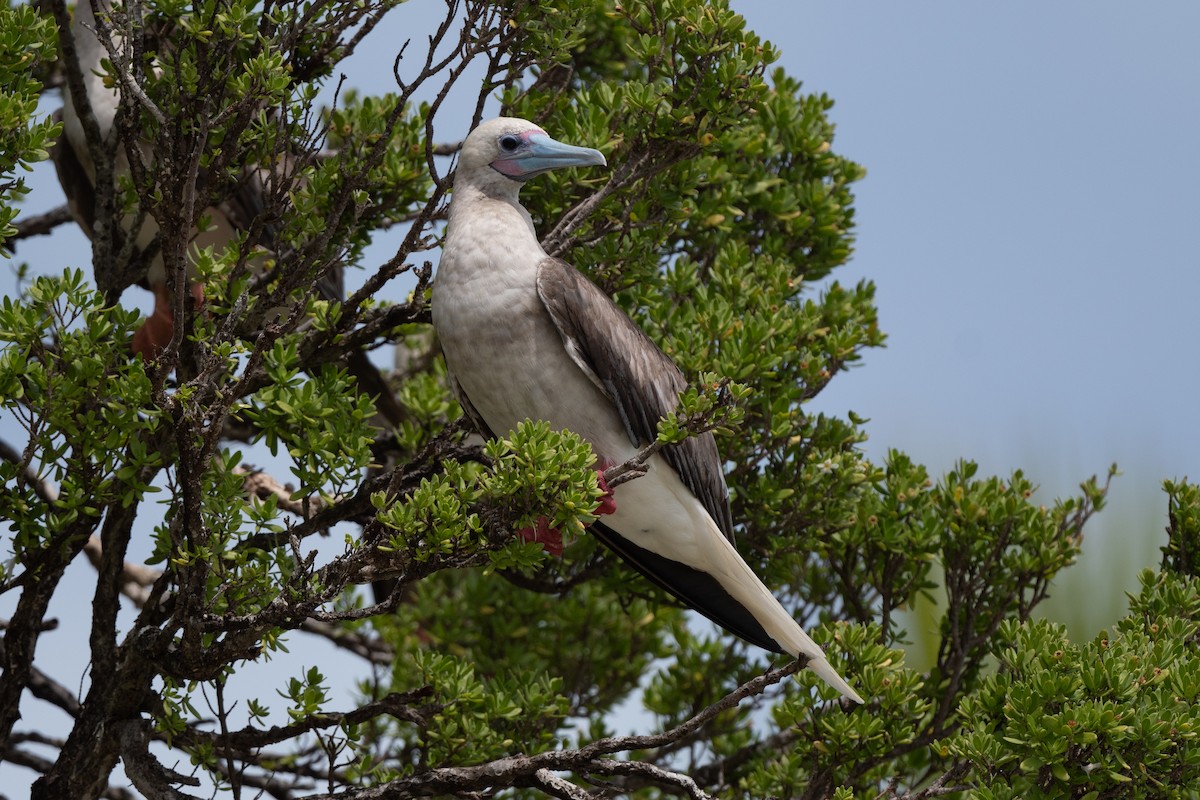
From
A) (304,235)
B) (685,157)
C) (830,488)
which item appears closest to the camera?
(304,235)

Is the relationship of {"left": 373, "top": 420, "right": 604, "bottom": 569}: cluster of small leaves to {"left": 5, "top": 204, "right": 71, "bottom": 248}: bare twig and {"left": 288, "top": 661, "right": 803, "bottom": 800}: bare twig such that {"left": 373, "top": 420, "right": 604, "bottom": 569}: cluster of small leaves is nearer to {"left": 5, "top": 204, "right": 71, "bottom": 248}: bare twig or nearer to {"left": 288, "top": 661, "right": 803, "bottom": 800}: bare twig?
{"left": 288, "top": 661, "right": 803, "bottom": 800}: bare twig

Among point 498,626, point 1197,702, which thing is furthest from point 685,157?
point 498,626

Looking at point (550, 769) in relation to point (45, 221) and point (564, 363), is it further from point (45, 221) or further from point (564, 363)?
point (45, 221)

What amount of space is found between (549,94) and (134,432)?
6.75 feet

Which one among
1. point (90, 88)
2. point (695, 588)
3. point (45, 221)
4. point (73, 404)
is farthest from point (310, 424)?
point (45, 221)

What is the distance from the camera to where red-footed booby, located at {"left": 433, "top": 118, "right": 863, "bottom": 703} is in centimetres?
430

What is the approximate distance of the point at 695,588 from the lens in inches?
197

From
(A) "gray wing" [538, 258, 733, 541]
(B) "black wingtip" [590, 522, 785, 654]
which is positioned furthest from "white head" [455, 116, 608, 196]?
(B) "black wingtip" [590, 522, 785, 654]

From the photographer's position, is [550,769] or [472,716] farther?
[472,716]

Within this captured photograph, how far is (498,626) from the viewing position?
6.90 meters

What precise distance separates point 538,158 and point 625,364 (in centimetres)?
80

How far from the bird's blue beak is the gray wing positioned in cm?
36

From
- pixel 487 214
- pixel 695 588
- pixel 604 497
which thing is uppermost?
pixel 487 214

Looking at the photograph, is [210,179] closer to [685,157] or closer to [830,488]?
[685,157]
